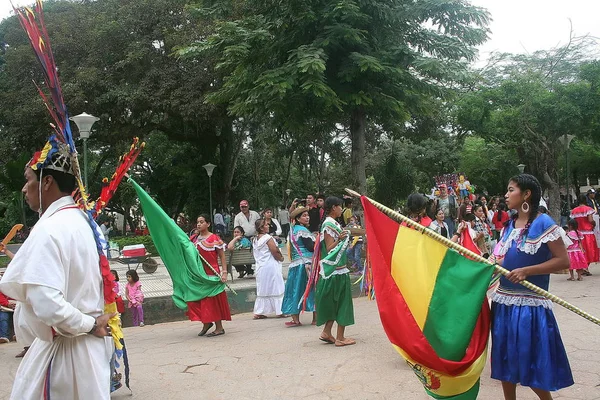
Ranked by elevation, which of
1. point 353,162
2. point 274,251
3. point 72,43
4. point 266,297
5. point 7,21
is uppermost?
point 7,21

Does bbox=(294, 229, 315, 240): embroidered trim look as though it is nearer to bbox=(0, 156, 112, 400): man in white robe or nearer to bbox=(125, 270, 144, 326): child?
bbox=(125, 270, 144, 326): child

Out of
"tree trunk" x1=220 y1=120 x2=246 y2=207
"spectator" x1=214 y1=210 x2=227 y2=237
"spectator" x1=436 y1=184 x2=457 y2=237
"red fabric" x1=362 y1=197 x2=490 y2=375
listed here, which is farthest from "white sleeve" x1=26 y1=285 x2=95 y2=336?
"tree trunk" x1=220 y1=120 x2=246 y2=207

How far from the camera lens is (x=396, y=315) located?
347 centimetres

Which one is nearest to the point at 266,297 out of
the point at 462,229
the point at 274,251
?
the point at 274,251

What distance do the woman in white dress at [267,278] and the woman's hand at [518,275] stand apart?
5395mm

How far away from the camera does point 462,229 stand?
728cm

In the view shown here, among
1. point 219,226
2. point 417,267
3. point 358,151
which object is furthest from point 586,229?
point 219,226

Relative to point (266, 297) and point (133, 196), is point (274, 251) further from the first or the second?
point (133, 196)

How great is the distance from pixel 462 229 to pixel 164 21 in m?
17.5

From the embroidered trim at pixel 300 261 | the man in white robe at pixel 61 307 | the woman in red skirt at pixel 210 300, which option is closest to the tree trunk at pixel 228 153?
the woman in red skirt at pixel 210 300

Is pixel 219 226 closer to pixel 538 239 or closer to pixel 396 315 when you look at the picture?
pixel 396 315

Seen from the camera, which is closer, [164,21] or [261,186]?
[164,21]

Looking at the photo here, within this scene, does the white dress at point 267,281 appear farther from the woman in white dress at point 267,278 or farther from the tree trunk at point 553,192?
the tree trunk at point 553,192

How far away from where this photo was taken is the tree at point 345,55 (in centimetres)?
1159
